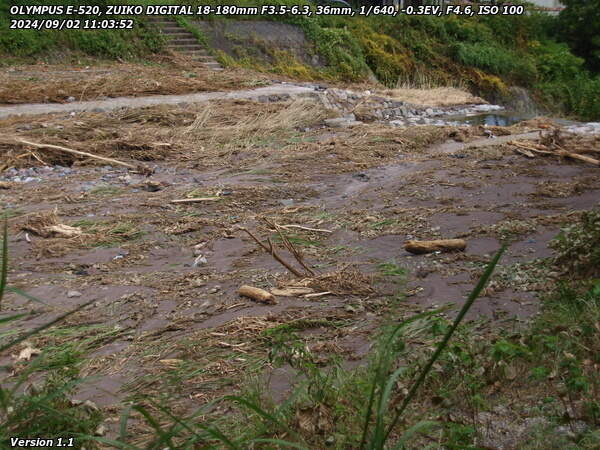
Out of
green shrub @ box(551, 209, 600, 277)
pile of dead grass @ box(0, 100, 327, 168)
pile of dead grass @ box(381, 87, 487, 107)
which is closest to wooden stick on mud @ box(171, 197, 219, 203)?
pile of dead grass @ box(0, 100, 327, 168)

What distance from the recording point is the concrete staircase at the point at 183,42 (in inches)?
646

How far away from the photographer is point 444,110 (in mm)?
14422

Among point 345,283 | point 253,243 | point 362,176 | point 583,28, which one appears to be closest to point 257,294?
point 345,283

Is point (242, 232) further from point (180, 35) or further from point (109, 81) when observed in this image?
point (180, 35)

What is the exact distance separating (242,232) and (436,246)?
5.36ft

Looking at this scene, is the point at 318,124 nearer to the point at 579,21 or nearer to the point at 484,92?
the point at 484,92

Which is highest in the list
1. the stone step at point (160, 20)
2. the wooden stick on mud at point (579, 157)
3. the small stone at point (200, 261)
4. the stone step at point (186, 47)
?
the wooden stick on mud at point (579, 157)

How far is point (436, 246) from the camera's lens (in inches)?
181

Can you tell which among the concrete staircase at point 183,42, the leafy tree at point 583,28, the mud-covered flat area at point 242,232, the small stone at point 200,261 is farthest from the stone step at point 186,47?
the leafy tree at point 583,28

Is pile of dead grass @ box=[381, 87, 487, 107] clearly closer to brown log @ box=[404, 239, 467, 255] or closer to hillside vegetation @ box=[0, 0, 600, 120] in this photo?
hillside vegetation @ box=[0, 0, 600, 120]

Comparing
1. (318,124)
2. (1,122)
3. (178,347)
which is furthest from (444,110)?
(178,347)

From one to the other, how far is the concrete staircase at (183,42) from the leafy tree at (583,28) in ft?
43.1

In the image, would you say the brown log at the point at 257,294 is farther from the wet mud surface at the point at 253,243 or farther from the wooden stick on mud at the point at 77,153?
the wooden stick on mud at the point at 77,153

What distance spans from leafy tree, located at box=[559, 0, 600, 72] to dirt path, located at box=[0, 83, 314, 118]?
1422cm
